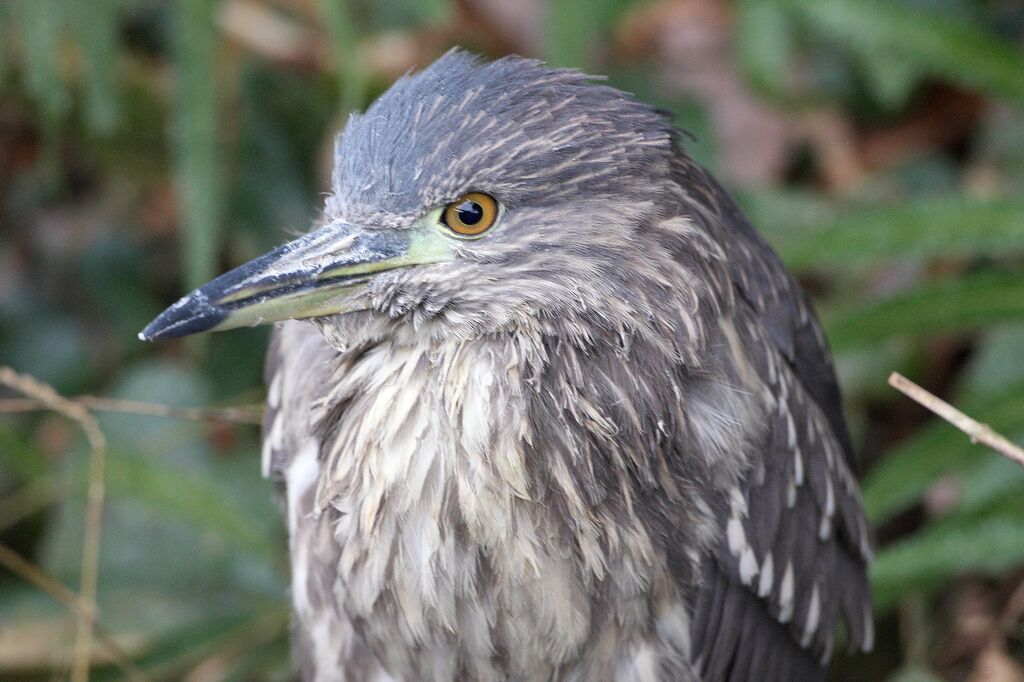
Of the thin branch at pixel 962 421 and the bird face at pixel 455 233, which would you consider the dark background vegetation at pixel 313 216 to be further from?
the thin branch at pixel 962 421

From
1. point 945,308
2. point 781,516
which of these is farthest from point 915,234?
point 781,516

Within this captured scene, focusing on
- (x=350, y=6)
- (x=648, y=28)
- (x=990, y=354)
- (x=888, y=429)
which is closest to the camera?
(x=990, y=354)

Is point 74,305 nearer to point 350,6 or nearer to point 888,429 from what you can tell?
point 350,6

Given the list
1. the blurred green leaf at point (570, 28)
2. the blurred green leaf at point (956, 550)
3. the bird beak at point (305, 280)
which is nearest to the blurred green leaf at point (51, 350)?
the blurred green leaf at point (570, 28)

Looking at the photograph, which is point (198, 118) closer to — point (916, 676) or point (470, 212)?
point (470, 212)

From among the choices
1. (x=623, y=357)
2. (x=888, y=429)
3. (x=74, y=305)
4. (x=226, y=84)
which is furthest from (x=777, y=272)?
(x=74, y=305)

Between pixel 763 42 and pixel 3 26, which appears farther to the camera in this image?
pixel 763 42

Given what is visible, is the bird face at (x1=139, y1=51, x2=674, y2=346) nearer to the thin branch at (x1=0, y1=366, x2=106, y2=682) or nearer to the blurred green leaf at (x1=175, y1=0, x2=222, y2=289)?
the thin branch at (x1=0, y1=366, x2=106, y2=682)
